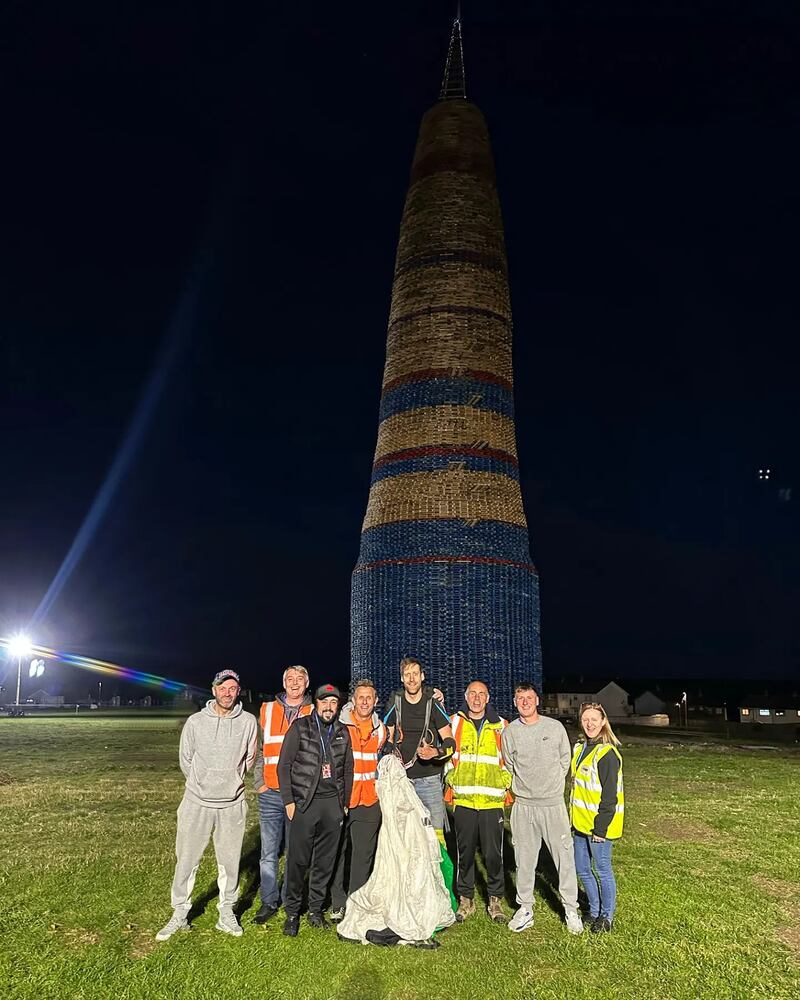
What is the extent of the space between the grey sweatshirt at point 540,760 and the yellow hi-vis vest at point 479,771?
0.46ft

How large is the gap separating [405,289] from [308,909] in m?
9.37

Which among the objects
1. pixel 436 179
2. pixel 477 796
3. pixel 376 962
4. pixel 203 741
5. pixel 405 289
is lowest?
pixel 376 962

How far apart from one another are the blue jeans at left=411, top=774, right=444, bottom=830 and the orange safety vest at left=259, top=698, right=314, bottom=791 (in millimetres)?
1155

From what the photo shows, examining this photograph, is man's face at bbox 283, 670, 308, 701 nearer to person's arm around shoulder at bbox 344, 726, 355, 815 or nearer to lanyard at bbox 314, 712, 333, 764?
lanyard at bbox 314, 712, 333, 764

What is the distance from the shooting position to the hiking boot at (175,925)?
6.02 m

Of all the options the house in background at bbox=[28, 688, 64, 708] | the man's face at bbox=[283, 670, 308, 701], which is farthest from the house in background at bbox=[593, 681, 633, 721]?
the man's face at bbox=[283, 670, 308, 701]

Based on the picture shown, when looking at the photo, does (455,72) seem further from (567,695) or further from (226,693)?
(567,695)

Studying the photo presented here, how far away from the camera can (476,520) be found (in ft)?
38.6

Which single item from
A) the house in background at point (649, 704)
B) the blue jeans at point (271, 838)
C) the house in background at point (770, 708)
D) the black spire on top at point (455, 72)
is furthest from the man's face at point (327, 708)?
the house in background at point (770, 708)

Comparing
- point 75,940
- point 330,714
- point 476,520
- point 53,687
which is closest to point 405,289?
point 476,520

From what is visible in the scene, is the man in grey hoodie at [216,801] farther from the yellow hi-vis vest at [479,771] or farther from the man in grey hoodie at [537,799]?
the man in grey hoodie at [537,799]

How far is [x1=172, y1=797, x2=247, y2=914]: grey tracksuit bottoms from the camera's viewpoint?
20.2 ft

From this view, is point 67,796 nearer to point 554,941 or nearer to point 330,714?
point 330,714

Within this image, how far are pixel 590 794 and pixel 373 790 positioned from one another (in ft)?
5.68
